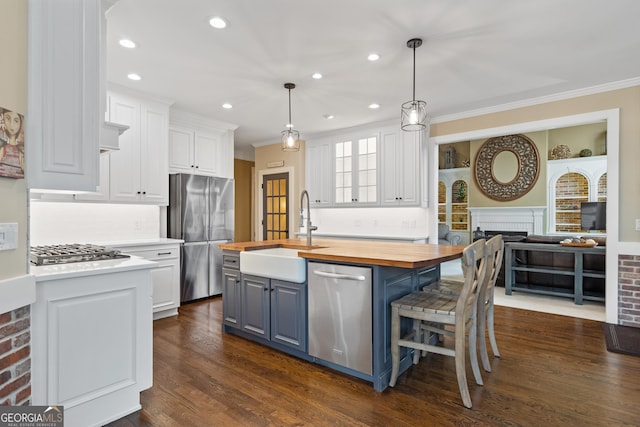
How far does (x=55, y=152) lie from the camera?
1648 millimetres

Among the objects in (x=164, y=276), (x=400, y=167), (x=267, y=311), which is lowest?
(x=267, y=311)

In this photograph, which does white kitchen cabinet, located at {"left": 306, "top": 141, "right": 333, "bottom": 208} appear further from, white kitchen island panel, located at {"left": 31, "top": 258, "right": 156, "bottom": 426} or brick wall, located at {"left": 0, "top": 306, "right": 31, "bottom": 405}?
brick wall, located at {"left": 0, "top": 306, "right": 31, "bottom": 405}

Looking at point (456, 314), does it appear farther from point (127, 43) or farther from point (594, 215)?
point (594, 215)

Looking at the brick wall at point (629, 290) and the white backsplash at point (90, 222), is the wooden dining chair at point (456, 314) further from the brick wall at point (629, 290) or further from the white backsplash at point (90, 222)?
the white backsplash at point (90, 222)

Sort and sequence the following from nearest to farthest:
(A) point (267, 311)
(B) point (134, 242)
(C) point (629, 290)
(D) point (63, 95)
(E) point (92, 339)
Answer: (D) point (63, 95), (E) point (92, 339), (A) point (267, 311), (C) point (629, 290), (B) point (134, 242)

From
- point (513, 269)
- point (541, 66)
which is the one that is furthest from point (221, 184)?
point (513, 269)

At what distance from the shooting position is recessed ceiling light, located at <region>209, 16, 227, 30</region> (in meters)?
2.53

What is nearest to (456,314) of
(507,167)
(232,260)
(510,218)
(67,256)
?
(232,260)

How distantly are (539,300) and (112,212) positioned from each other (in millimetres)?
5803

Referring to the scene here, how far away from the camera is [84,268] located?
1.90 metres

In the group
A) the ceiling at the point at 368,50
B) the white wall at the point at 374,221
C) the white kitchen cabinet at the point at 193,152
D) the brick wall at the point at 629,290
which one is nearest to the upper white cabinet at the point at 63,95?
the ceiling at the point at 368,50

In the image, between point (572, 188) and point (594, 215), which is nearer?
point (594, 215)

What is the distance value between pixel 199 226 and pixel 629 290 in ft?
17.1

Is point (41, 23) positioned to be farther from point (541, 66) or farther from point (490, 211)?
point (490, 211)
